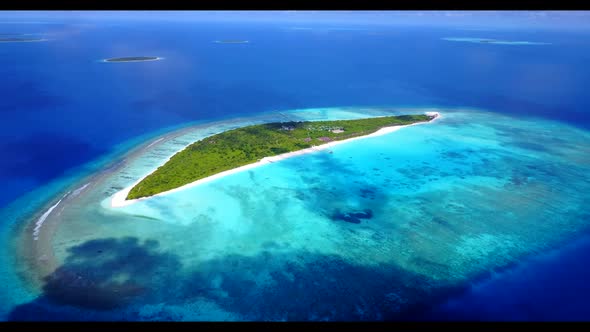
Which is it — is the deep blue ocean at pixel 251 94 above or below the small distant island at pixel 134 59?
below

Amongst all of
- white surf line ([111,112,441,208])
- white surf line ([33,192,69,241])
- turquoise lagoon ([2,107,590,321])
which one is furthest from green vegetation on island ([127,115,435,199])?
white surf line ([33,192,69,241])

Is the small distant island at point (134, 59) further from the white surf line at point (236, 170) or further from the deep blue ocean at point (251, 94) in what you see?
the white surf line at point (236, 170)

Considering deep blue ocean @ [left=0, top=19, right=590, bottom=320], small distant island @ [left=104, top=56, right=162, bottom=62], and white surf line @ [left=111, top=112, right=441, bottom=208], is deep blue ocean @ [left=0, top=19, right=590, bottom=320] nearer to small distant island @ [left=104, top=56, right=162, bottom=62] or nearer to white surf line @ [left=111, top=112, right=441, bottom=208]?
small distant island @ [left=104, top=56, right=162, bottom=62]

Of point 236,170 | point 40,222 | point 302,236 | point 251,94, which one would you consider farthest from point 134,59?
point 302,236

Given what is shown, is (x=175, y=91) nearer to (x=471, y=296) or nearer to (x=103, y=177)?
(x=103, y=177)

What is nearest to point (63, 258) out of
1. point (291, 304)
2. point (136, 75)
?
point (291, 304)

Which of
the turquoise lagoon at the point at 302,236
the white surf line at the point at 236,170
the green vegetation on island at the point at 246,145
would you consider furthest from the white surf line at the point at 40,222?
the green vegetation on island at the point at 246,145

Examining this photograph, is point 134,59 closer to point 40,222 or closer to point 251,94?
point 251,94
